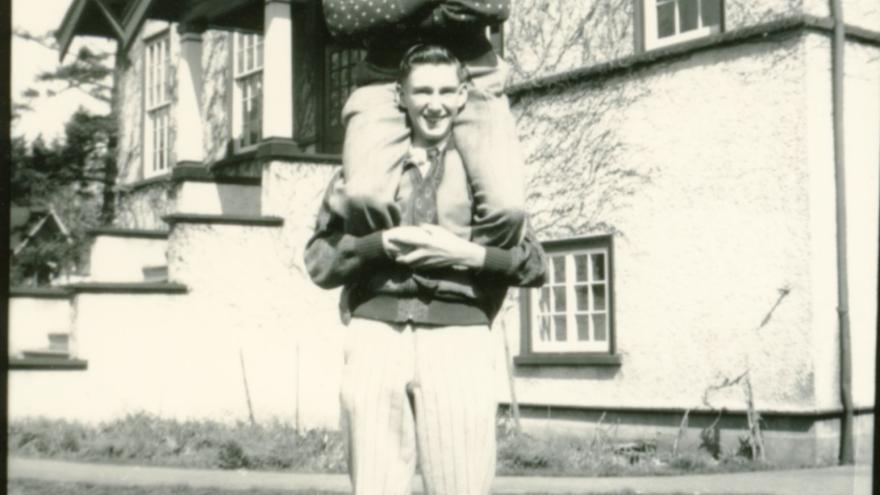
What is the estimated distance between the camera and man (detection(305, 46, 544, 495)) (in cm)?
326

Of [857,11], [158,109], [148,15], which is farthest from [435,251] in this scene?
[158,109]

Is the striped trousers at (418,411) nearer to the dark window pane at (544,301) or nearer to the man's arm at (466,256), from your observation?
the man's arm at (466,256)

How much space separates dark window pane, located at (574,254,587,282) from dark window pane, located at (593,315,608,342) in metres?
0.37

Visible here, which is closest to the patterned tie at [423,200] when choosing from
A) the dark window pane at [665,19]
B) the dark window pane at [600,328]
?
the dark window pane at [665,19]

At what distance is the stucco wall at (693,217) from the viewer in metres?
10.2

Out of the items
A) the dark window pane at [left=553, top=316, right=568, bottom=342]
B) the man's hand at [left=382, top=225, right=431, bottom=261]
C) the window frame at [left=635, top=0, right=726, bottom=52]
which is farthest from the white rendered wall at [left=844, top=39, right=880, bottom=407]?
the man's hand at [left=382, top=225, right=431, bottom=261]

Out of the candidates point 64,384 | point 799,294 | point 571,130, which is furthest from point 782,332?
point 64,384

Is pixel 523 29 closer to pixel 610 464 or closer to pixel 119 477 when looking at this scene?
pixel 610 464

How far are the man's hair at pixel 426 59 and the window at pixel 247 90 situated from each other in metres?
13.4

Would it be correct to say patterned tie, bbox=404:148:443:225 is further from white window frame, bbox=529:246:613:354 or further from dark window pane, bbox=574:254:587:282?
dark window pane, bbox=574:254:587:282

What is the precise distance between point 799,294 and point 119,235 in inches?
286

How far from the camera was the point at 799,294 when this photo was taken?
33.1 ft

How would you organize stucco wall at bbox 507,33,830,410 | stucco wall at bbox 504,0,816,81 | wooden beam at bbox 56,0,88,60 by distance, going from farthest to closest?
1. wooden beam at bbox 56,0,88,60
2. stucco wall at bbox 504,0,816,81
3. stucco wall at bbox 507,33,830,410

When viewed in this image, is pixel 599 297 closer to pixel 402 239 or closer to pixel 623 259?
pixel 623 259
